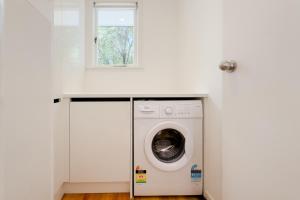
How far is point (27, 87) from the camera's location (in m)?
0.92

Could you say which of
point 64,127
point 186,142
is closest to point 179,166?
point 186,142

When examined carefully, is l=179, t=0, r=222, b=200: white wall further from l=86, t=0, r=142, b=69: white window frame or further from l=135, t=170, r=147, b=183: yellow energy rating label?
l=86, t=0, r=142, b=69: white window frame

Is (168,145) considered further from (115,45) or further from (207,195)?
(115,45)

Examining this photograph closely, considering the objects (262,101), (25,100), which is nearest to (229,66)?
(262,101)

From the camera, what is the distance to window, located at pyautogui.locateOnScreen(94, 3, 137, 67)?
3.08 m

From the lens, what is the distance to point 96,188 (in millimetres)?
1859

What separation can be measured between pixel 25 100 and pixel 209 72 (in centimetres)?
130

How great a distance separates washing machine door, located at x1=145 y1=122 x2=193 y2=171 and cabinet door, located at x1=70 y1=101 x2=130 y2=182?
195 mm

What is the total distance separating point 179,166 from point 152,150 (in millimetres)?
244

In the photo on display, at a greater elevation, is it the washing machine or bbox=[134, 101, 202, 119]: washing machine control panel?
bbox=[134, 101, 202, 119]: washing machine control panel

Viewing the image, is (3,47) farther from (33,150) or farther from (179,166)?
(179,166)

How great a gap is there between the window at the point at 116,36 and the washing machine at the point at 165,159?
1495 millimetres

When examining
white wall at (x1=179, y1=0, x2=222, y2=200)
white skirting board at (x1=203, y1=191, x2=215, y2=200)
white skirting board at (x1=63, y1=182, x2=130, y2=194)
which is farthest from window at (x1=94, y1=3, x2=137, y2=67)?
white skirting board at (x1=203, y1=191, x2=215, y2=200)

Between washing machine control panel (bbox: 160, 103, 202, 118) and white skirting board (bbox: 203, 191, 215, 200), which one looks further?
washing machine control panel (bbox: 160, 103, 202, 118)
